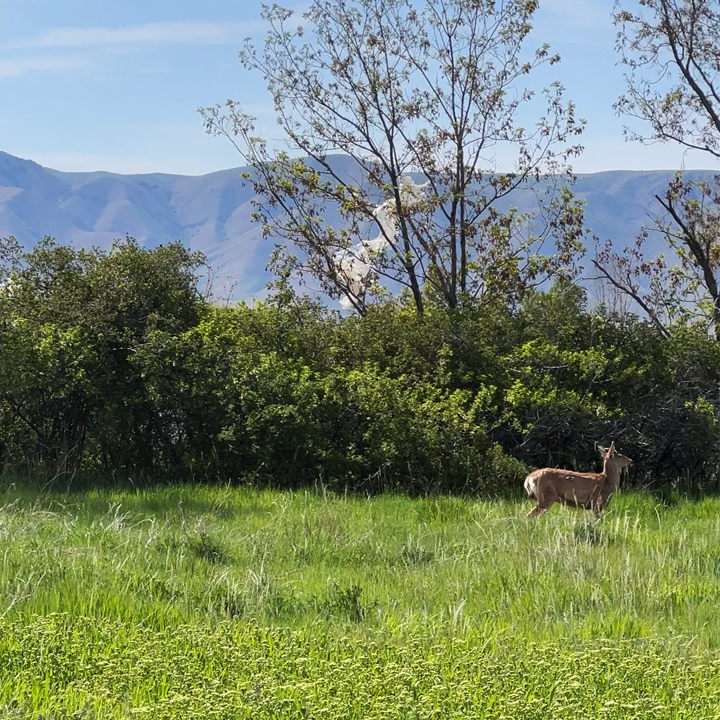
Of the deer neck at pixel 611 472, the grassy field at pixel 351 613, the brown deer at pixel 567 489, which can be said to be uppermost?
the deer neck at pixel 611 472

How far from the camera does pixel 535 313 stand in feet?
47.7

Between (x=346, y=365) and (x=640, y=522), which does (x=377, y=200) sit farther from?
(x=640, y=522)

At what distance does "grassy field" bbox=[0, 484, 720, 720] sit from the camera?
4.48 meters

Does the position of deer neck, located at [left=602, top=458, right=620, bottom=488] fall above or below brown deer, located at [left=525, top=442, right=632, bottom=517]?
above

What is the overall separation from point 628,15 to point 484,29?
3.15 meters

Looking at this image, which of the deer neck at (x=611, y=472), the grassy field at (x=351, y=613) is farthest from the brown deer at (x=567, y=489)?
the grassy field at (x=351, y=613)

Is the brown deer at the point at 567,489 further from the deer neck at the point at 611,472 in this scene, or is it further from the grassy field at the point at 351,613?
the grassy field at the point at 351,613

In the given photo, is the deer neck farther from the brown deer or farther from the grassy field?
the grassy field

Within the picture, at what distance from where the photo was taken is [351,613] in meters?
6.07

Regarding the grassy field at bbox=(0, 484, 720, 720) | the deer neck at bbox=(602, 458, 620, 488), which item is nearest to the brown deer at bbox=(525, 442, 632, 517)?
the deer neck at bbox=(602, 458, 620, 488)

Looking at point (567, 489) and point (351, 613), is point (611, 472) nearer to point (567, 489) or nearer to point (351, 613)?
point (567, 489)

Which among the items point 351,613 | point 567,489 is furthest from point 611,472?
point 351,613

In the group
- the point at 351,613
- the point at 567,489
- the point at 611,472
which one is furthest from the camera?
the point at 611,472

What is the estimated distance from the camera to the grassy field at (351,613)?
4.48 meters
